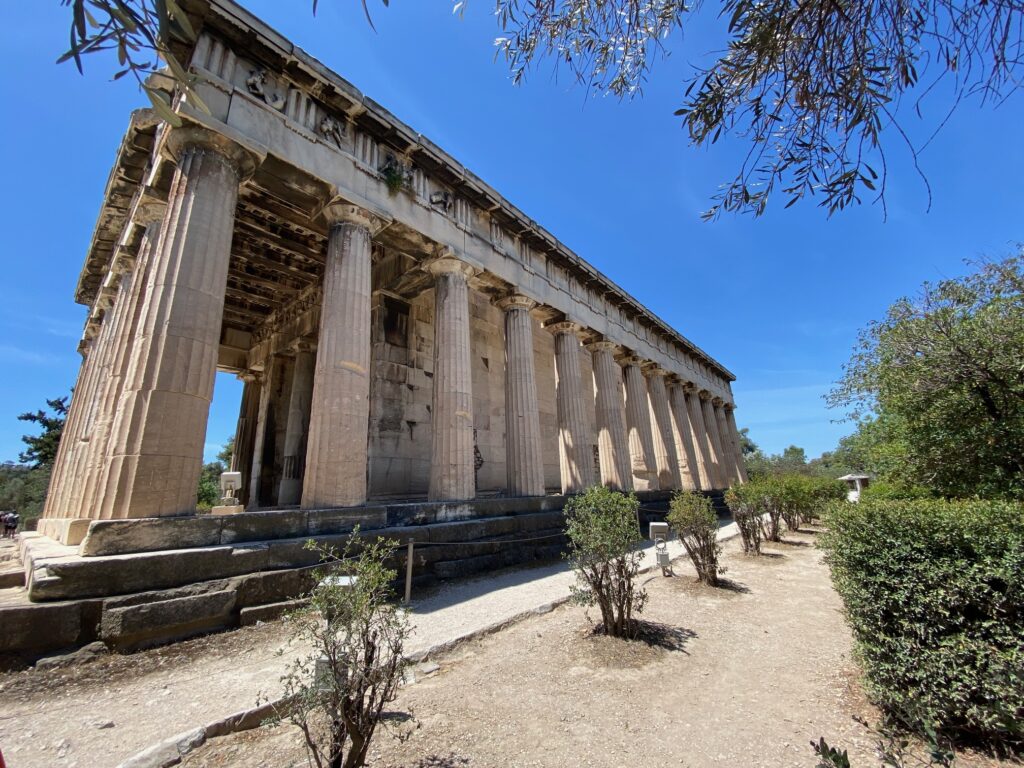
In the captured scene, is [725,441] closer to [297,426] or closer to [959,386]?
[959,386]

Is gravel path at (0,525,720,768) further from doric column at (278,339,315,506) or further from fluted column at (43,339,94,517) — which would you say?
doric column at (278,339,315,506)

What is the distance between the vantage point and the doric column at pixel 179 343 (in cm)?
602

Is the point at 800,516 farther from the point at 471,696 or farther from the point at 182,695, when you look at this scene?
the point at 182,695

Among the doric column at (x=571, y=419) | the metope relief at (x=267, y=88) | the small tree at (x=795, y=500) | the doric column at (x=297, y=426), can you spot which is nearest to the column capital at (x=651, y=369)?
the doric column at (x=571, y=419)

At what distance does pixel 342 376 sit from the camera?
8.47 meters

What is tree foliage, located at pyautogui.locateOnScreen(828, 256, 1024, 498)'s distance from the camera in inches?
340

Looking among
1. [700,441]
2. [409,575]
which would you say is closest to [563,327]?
[409,575]

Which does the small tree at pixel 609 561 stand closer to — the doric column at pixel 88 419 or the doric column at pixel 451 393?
the doric column at pixel 451 393

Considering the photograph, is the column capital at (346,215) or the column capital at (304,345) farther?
the column capital at (304,345)

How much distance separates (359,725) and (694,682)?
3160 millimetres

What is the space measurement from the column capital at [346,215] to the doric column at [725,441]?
25730mm

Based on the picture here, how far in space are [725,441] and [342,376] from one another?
2811cm

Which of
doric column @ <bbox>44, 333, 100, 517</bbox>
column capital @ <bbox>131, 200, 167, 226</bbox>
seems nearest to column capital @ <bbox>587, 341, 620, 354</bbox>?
column capital @ <bbox>131, 200, 167, 226</bbox>

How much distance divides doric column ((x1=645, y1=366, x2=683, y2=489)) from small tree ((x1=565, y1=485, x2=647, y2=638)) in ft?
46.8
